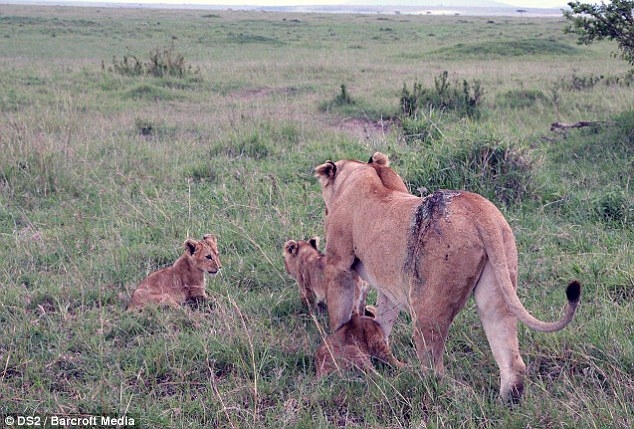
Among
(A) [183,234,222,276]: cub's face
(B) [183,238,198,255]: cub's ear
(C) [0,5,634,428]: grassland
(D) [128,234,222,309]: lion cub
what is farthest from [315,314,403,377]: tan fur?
(B) [183,238,198,255]: cub's ear

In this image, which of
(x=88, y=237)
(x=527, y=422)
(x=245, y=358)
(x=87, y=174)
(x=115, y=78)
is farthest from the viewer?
(x=115, y=78)

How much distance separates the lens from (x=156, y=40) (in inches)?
1142

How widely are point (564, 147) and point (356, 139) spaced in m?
2.58

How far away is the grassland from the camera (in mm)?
3471

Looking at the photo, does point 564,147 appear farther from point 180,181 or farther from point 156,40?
point 156,40

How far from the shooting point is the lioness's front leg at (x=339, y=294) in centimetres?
396

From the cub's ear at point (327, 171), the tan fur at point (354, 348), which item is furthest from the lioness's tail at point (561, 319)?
the cub's ear at point (327, 171)

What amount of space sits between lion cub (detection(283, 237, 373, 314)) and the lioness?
584mm

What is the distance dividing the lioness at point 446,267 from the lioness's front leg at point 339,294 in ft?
0.70

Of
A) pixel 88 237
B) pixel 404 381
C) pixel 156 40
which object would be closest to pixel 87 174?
pixel 88 237

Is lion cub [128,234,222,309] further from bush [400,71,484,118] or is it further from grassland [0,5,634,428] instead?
bush [400,71,484,118]

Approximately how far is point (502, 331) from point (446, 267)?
0.42m

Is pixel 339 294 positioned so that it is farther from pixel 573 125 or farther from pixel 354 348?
pixel 573 125

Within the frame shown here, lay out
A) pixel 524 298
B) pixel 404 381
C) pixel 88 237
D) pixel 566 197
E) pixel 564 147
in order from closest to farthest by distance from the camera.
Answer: pixel 404 381 → pixel 524 298 → pixel 88 237 → pixel 566 197 → pixel 564 147
